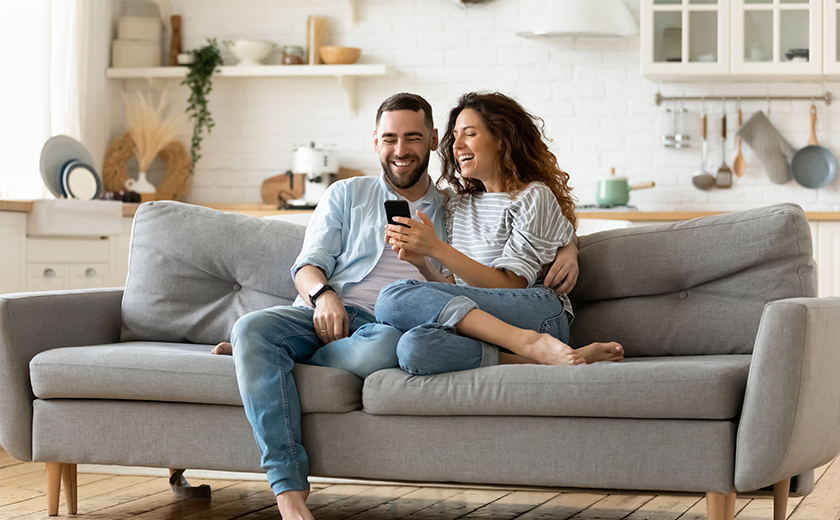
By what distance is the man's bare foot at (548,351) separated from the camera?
187 centimetres

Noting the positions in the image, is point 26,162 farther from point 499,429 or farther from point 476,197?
point 499,429

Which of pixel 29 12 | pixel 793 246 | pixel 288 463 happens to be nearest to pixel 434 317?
pixel 288 463

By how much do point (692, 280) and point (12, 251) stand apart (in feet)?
8.04

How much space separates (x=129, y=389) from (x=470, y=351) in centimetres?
80

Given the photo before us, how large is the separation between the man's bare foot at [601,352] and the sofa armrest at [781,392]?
1.10ft

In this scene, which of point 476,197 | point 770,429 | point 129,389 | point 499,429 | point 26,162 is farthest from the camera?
point 26,162

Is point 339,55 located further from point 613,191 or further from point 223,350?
point 223,350

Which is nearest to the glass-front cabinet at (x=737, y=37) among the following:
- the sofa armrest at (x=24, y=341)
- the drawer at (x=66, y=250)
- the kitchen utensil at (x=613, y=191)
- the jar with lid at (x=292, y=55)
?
the kitchen utensil at (x=613, y=191)

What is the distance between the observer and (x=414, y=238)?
2.03m

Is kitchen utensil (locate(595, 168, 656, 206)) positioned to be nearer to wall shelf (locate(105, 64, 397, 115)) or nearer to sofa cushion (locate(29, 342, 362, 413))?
wall shelf (locate(105, 64, 397, 115))

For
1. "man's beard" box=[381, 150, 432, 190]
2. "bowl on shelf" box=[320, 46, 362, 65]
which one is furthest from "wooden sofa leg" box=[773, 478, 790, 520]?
"bowl on shelf" box=[320, 46, 362, 65]

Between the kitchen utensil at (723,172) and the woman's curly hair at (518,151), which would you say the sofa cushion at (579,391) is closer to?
the woman's curly hair at (518,151)

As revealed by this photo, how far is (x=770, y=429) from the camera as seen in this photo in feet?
5.48

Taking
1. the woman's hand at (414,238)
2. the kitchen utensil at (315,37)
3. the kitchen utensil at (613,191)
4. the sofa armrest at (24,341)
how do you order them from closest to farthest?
the woman's hand at (414,238), the sofa armrest at (24,341), the kitchen utensil at (613,191), the kitchen utensil at (315,37)
